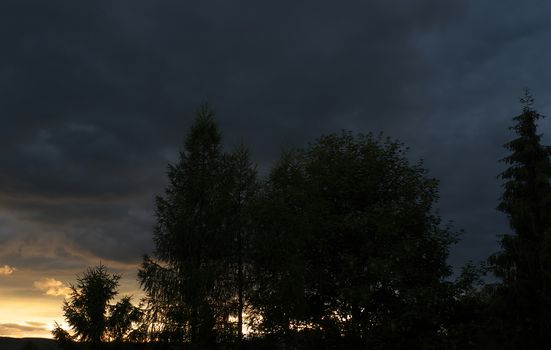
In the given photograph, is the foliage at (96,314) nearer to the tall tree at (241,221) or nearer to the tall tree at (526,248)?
the tall tree at (241,221)

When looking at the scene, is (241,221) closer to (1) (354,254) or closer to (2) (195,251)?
(2) (195,251)

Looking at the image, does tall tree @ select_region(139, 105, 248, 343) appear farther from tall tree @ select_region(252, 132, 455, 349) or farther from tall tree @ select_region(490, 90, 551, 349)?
tall tree @ select_region(490, 90, 551, 349)

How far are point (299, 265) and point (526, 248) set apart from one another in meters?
13.2

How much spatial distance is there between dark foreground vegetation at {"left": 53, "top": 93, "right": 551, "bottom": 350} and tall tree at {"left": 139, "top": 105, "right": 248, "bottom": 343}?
0.07 m

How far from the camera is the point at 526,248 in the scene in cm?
2694

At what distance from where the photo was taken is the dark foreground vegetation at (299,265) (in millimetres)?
31938

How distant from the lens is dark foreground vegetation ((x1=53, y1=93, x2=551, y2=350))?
105 feet

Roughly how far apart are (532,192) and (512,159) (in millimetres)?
2089

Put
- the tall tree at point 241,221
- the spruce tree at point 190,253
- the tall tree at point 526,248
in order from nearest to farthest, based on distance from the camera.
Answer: the tall tree at point 526,248 < the spruce tree at point 190,253 < the tall tree at point 241,221

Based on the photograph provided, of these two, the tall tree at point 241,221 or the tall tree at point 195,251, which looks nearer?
the tall tree at point 195,251

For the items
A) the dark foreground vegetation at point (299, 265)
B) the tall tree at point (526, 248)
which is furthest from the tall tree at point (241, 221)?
the tall tree at point (526, 248)

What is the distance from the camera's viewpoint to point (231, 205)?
36062 mm

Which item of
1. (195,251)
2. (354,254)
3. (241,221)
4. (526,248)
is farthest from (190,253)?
(526,248)

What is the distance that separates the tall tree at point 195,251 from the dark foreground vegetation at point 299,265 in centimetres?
7
